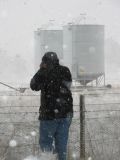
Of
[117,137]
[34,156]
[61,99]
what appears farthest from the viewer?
[117,137]

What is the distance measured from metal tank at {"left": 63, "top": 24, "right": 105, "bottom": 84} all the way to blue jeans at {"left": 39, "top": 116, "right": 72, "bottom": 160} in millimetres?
16786

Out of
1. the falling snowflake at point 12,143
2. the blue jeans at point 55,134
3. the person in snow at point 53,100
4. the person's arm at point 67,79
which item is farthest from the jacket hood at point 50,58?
the falling snowflake at point 12,143

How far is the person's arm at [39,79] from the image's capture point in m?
6.05

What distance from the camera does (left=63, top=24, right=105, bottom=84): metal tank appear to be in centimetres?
2280

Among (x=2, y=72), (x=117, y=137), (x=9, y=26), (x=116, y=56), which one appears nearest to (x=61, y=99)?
(x=117, y=137)

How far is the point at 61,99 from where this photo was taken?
6004 millimetres

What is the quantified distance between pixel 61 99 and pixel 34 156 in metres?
1.11

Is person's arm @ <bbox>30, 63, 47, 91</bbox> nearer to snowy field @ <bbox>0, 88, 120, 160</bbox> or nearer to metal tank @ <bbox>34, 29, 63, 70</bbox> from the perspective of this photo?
snowy field @ <bbox>0, 88, 120, 160</bbox>

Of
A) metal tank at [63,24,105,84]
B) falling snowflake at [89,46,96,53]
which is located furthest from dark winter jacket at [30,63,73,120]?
falling snowflake at [89,46,96,53]

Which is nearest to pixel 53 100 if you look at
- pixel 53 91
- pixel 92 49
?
pixel 53 91

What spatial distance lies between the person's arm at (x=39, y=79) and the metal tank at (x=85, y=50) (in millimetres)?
16761

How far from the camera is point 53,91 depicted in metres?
Result: 6.05

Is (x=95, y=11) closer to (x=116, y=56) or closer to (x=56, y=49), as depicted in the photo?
(x=116, y=56)

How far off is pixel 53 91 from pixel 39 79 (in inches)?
9.6
